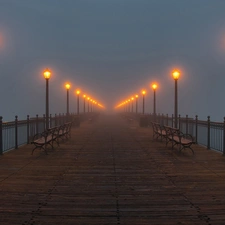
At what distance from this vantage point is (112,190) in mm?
6375

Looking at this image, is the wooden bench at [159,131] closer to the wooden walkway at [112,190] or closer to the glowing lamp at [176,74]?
the glowing lamp at [176,74]

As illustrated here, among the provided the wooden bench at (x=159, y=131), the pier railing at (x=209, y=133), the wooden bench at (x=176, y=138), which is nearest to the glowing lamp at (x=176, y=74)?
the pier railing at (x=209, y=133)

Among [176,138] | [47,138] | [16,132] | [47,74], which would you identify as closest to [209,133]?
[176,138]

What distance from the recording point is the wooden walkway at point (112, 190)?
479 centimetres

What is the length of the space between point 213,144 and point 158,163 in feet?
15.2

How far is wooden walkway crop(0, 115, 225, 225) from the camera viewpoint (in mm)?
4793

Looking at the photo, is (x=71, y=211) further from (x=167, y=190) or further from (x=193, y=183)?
(x=193, y=183)

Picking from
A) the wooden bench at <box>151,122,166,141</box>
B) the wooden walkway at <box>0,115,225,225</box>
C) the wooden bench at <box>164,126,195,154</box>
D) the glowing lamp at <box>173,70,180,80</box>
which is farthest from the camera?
the glowing lamp at <box>173,70,180,80</box>

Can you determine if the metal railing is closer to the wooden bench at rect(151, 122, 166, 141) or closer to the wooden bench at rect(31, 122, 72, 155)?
the wooden bench at rect(31, 122, 72, 155)

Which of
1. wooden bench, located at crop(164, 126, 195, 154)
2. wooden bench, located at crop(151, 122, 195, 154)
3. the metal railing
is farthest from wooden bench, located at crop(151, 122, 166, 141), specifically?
the metal railing

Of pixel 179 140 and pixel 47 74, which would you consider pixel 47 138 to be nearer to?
Result: pixel 47 74

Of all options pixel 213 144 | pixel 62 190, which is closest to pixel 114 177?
pixel 62 190

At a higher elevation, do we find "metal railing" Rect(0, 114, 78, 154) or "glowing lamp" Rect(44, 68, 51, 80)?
"glowing lamp" Rect(44, 68, 51, 80)

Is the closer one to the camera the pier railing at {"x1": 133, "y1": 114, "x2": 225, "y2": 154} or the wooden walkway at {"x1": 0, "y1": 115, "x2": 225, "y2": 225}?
the wooden walkway at {"x1": 0, "y1": 115, "x2": 225, "y2": 225}
